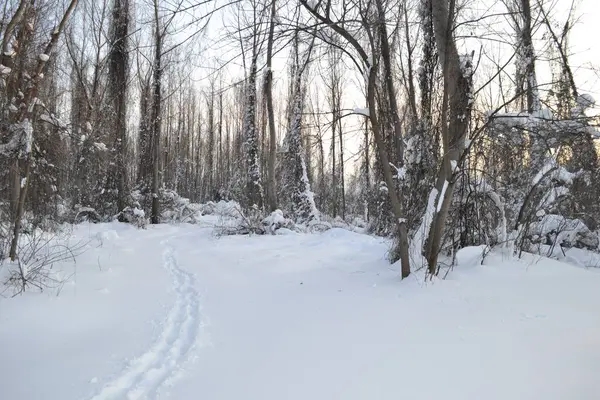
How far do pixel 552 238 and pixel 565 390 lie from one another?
509cm

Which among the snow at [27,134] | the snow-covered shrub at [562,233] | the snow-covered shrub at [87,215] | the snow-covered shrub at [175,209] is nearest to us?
the snow at [27,134]

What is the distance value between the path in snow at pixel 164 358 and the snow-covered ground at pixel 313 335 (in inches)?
0.5

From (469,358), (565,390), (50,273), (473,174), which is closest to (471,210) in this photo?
(473,174)

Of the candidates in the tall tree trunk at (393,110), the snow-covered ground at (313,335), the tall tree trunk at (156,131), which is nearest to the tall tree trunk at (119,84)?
the tall tree trunk at (156,131)

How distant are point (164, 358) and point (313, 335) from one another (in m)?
1.19

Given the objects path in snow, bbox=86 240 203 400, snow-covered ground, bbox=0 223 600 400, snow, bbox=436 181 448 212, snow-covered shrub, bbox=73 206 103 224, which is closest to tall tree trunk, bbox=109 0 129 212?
snow-covered shrub, bbox=73 206 103 224

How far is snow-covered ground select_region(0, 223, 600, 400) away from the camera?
2521mm

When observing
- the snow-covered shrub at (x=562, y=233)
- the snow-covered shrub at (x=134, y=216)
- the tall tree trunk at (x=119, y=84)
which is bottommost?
the snow-covered shrub at (x=562, y=233)

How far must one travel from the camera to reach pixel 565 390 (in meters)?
2.21

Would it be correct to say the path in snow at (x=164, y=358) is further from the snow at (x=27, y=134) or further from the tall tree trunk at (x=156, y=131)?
the tall tree trunk at (x=156, y=131)

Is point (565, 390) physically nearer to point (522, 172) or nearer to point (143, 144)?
point (522, 172)

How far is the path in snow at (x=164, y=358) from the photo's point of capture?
2607 mm

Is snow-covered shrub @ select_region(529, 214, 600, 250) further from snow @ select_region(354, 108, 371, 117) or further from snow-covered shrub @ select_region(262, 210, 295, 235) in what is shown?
snow-covered shrub @ select_region(262, 210, 295, 235)

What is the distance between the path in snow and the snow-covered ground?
0.5 inches
